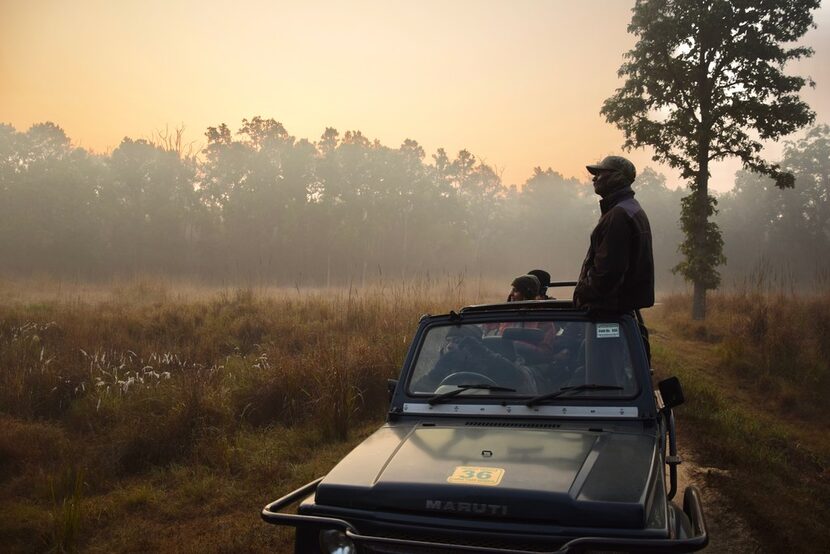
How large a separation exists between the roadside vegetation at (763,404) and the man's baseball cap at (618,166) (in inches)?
113

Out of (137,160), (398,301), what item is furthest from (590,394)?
(137,160)

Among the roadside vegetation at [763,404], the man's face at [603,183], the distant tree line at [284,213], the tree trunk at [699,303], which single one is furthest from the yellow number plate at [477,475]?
the distant tree line at [284,213]

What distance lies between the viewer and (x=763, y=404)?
10781mm

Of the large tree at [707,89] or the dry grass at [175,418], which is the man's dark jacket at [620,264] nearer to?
the dry grass at [175,418]

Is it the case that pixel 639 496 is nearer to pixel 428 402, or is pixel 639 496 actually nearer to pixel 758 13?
pixel 428 402

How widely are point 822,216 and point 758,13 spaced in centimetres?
4328

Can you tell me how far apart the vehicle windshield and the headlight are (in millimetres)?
1161

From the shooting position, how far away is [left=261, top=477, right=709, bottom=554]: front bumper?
2555mm

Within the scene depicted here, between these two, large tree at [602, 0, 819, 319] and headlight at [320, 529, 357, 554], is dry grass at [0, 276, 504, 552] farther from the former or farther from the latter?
large tree at [602, 0, 819, 319]

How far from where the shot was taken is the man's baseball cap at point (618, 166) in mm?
4961

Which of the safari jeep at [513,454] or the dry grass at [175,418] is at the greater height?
the safari jeep at [513,454]

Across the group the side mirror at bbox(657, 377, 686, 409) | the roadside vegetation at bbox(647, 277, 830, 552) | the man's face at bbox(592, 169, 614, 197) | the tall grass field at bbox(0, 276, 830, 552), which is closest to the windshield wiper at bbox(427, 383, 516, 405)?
the side mirror at bbox(657, 377, 686, 409)

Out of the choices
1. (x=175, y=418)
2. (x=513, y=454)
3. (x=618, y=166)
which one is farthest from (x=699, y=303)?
(x=513, y=454)

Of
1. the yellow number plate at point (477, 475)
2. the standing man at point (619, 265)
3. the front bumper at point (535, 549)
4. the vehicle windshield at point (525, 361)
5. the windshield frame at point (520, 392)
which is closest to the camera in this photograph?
the front bumper at point (535, 549)
